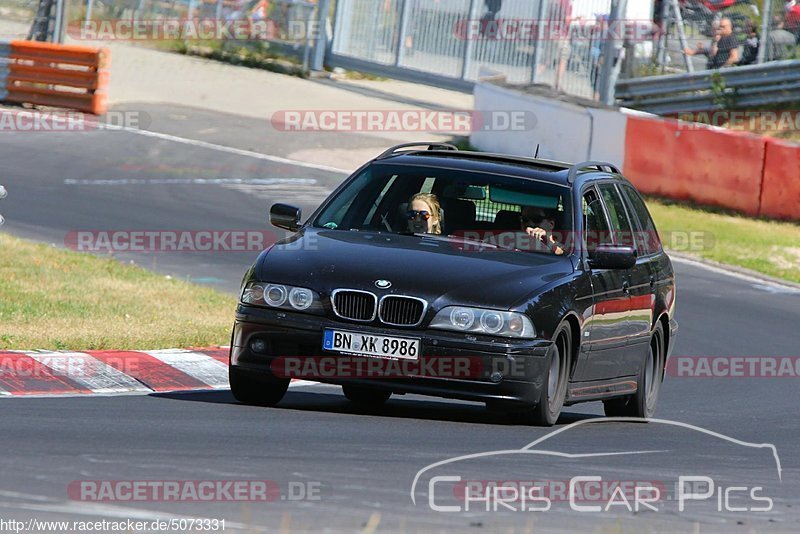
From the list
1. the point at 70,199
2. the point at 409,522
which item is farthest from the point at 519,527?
the point at 70,199

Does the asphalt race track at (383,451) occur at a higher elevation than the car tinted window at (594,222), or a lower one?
lower

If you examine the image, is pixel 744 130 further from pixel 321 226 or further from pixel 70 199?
pixel 321 226

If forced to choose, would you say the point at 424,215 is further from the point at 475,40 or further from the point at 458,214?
the point at 475,40

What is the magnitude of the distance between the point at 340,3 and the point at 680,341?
20093 millimetres

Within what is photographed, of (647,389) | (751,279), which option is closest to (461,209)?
(647,389)

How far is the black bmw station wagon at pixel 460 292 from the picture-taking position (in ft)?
27.3

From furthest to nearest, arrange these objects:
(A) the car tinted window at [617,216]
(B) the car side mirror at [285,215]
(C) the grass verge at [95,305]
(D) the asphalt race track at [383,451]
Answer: (C) the grass verge at [95,305]
(A) the car tinted window at [617,216]
(B) the car side mirror at [285,215]
(D) the asphalt race track at [383,451]

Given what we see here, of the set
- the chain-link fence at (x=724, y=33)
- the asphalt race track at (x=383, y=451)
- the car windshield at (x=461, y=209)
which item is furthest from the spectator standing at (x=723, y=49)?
the car windshield at (x=461, y=209)

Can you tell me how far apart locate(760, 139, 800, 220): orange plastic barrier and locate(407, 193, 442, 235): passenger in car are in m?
14.2

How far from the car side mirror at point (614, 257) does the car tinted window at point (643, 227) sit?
4.02 ft

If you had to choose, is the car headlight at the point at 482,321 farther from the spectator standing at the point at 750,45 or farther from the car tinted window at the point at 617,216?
the spectator standing at the point at 750,45

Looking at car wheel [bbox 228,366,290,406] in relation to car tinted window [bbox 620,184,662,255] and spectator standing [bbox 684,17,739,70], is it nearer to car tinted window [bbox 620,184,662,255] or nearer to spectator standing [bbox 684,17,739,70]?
car tinted window [bbox 620,184,662,255]

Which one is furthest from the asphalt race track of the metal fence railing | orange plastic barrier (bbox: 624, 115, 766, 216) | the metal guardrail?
the metal fence railing

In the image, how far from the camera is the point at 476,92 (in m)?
28.2
